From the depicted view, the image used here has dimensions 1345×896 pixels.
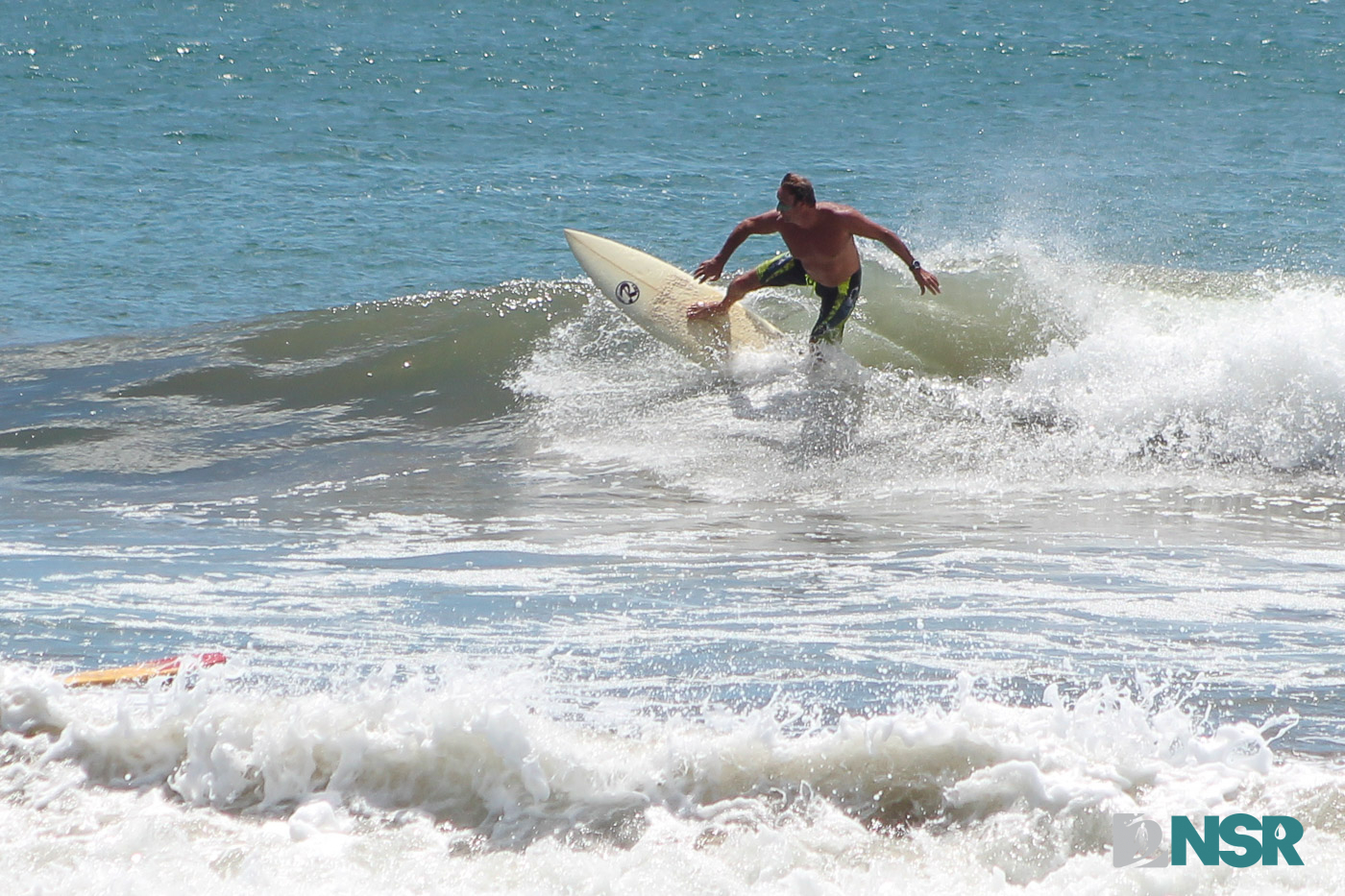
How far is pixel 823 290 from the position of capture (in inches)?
325

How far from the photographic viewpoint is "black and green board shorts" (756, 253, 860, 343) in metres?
8.21

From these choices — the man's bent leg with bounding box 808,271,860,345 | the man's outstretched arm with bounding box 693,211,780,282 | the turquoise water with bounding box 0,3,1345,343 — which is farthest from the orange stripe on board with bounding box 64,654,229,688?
the turquoise water with bounding box 0,3,1345,343

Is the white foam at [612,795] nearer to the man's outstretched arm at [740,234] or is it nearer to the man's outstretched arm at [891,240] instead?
the man's outstretched arm at [891,240]

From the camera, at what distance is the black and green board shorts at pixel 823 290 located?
821 cm

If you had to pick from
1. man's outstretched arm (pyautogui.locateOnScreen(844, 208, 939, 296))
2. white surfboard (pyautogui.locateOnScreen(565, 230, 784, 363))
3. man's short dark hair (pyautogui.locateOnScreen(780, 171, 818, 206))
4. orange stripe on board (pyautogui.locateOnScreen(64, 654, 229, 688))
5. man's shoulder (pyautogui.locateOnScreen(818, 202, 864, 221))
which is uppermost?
man's short dark hair (pyautogui.locateOnScreen(780, 171, 818, 206))

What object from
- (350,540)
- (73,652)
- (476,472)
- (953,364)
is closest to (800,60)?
(953,364)

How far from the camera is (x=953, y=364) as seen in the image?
9086 millimetres

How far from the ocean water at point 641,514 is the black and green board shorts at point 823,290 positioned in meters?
0.26

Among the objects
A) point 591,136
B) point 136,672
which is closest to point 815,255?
point 136,672

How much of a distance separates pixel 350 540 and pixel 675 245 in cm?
764

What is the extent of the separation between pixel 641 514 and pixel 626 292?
3092 millimetres

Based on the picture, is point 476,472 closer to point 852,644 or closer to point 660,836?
point 852,644

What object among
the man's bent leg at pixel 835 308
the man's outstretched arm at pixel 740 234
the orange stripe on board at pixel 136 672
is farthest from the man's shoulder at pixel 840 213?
the orange stripe on board at pixel 136 672

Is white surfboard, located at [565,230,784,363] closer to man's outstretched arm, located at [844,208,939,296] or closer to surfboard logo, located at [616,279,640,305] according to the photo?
surfboard logo, located at [616,279,640,305]
